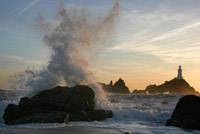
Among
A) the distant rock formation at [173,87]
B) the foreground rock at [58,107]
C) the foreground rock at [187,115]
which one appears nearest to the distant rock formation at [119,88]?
the distant rock formation at [173,87]

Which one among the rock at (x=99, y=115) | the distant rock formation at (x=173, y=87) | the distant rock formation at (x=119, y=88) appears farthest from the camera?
the distant rock formation at (x=119, y=88)

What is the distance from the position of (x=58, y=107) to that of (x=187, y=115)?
8360 millimetres

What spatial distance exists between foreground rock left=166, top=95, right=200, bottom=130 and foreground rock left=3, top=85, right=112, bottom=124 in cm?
528

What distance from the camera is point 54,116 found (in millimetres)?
14367

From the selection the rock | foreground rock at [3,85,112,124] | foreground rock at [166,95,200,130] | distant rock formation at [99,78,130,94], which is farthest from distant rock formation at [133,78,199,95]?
foreground rock at [3,85,112,124]

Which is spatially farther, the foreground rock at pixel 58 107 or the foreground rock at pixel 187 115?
the foreground rock at pixel 58 107

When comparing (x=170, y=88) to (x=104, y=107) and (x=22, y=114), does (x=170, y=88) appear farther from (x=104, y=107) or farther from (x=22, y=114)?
(x=22, y=114)

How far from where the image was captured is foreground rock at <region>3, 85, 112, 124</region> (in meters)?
15.4

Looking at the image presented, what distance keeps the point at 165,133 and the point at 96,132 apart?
11.1 ft

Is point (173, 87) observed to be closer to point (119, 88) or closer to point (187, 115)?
point (119, 88)

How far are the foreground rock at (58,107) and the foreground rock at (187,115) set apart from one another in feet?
17.3

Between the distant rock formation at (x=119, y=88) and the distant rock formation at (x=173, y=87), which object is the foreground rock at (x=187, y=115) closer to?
the distant rock formation at (x=119, y=88)

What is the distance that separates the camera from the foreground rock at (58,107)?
15399mm

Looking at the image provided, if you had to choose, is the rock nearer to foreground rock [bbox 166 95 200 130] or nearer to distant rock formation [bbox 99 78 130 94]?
foreground rock [bbox 166 95 200 130]
